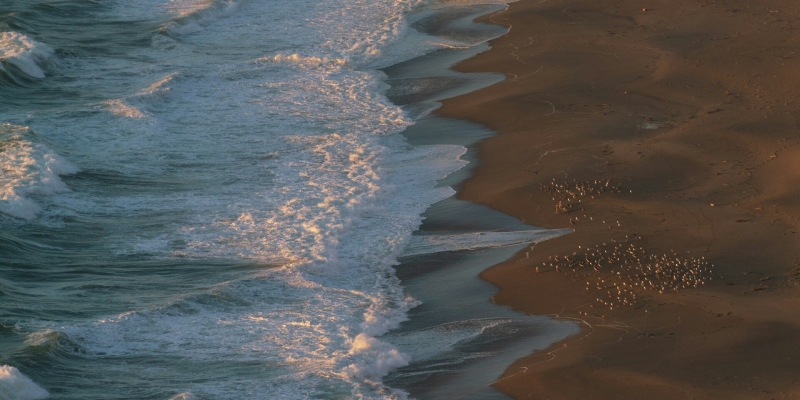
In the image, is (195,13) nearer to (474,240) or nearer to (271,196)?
(271,196)

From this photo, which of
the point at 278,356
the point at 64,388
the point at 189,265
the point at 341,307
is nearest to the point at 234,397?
the point at 278,356

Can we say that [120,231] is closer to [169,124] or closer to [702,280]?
[169,124]

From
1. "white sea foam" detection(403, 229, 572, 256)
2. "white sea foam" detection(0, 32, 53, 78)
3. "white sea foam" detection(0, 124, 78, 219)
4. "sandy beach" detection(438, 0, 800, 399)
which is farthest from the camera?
"white sea foam" detection(0, 32, 53, 78)

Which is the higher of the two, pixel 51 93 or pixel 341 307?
pixel 51 93

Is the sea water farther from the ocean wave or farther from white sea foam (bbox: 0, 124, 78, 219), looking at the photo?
the ocean wave

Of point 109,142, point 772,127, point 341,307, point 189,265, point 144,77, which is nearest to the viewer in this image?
point 341,307

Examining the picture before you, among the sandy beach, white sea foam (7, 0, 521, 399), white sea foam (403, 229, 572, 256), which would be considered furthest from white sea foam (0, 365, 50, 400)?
white sea foam (403, 229, 572, 256)
